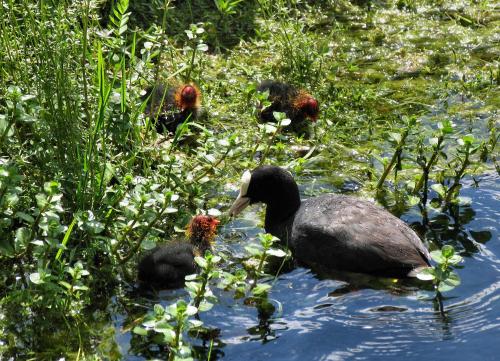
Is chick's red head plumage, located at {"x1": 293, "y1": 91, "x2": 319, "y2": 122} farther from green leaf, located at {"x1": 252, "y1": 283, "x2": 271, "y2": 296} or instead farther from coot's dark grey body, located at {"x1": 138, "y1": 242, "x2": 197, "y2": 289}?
green leaf, located at {"x1": 252, "y1": 283, "x2": 271, "y2": 296}

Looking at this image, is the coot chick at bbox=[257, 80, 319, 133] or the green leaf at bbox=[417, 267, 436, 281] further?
the coot chick at bbox=[257, 80, 319, 133]

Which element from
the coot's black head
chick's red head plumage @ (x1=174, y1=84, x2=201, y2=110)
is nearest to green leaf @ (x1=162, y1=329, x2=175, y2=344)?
the coot's black head

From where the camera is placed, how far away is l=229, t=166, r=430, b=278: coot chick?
5336 millimetres

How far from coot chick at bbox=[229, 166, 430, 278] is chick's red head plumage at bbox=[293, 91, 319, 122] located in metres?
1.20

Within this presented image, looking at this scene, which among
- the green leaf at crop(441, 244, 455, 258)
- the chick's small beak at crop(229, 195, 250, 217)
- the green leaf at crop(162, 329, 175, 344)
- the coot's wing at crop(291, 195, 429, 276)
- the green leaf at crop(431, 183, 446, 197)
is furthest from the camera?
the chick's small beak at crop(229, 195, 250, 217)

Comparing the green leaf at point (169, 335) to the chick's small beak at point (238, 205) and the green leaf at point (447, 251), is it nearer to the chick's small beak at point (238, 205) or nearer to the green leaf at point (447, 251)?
the green leaf at point (447, 251)

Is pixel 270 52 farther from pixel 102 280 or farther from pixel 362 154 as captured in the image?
pixel 102 280

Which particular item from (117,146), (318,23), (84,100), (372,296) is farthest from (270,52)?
→ (372,296)

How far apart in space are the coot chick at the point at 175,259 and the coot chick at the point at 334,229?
520 mm

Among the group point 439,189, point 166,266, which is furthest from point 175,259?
point 439,189

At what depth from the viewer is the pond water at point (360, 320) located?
4.66 metres

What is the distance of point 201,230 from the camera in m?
5.60

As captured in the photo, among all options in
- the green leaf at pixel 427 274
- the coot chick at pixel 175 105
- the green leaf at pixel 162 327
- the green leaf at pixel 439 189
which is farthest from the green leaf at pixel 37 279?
the green leaf at pixel 439 189

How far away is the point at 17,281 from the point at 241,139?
240cm
